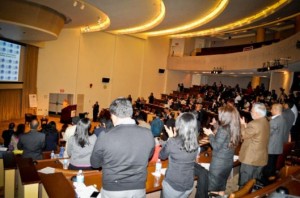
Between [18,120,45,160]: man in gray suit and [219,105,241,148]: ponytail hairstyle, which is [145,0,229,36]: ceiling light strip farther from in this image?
[18,120,45,160]: man in gray suit

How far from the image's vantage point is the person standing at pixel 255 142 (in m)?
3.36

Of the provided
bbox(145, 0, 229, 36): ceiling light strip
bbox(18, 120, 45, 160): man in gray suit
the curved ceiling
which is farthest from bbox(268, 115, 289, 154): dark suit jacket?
bbox(145, 0, 229, 36): ceiling light strip

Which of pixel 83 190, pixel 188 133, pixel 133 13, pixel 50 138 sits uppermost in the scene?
pixel 133 13

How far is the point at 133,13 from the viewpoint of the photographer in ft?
35.6

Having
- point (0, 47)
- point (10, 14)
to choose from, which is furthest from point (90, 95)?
point (10, 14)

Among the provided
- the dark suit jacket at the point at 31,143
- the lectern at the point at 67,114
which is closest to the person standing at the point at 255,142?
the dark suit jacket at the point at 31,143

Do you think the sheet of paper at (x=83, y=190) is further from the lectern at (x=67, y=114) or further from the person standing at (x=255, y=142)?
the lectern at (x=67, y=114)

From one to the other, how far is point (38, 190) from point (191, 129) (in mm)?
1678

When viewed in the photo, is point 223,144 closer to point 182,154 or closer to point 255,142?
point 255,142

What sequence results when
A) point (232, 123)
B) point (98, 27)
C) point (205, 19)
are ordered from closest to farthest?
1. point (232, 123)
2. point (205, 19)
3. point (98, 27)

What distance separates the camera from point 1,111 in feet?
39.0

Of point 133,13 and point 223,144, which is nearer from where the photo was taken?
point 223,144

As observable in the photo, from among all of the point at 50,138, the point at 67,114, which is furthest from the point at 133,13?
the point at 50,138

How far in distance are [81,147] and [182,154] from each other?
151 centimetres
